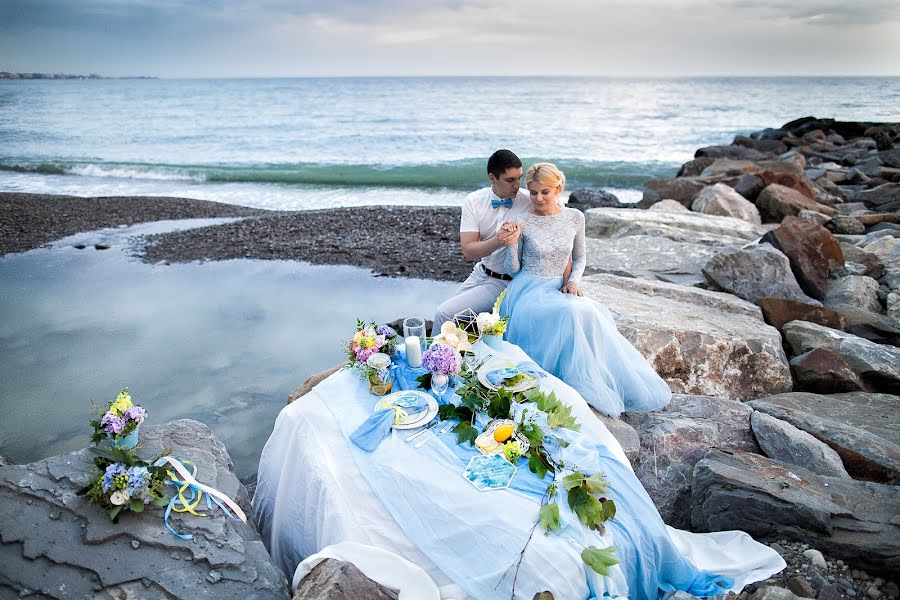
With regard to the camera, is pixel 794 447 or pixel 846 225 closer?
pixel 794 447

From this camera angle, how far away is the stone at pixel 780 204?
10.6 metres

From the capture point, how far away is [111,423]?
10.1 feet

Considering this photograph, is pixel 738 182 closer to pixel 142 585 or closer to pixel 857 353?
pixel 857 353

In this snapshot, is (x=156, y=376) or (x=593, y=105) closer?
(x=156, y=376)

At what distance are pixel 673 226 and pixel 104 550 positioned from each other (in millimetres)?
8512

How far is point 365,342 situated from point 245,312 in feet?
14.3

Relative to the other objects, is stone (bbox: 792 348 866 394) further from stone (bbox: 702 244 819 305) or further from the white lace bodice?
the white lace bodice

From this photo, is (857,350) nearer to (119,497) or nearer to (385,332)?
(385,332)

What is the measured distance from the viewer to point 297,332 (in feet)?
23.6

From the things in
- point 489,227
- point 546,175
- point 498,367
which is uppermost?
point 546,175

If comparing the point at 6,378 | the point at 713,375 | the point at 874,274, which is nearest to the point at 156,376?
the point at 6,378

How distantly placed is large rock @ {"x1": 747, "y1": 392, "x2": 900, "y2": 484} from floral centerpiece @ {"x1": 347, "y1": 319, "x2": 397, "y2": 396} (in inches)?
125

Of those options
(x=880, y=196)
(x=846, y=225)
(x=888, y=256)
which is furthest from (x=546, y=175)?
(x=880, y=196)

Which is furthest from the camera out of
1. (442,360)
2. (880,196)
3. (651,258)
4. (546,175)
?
(880,196)
